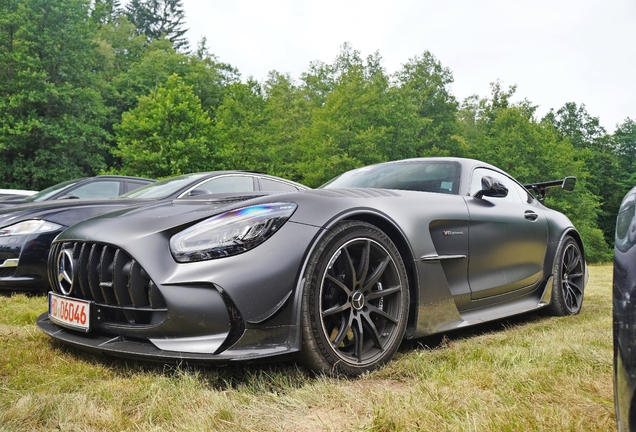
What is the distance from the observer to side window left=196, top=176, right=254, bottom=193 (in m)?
5.95

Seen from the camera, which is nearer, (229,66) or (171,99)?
(171,99)

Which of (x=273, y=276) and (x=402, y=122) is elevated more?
(x=402, y=122)

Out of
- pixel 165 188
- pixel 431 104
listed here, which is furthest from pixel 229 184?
pixel 431 104

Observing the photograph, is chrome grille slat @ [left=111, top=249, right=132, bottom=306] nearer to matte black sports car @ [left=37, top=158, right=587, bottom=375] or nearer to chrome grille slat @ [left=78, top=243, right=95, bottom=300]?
matte black sports car @ [left=37, top=158, right=587, bottom=375]

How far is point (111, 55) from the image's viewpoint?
40.9m

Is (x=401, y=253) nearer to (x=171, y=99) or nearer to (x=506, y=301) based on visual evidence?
(x=506, y=301)

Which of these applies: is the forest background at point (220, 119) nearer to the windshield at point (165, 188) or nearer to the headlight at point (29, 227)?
the windshield at point (165, 188)

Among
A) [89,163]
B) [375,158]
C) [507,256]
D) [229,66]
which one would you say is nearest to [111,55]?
[229,66]

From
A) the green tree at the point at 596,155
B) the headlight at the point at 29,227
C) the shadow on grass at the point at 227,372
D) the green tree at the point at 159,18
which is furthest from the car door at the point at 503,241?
the green tree at the point at 159,18

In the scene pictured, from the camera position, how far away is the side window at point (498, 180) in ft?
12.3

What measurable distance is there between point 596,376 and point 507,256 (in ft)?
→ 5.00

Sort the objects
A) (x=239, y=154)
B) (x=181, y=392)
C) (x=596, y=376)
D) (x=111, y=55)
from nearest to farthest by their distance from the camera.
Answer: (x=181, y=392) → (x=596, y=376) → (x=239, y=154) → (x=111, y=55)

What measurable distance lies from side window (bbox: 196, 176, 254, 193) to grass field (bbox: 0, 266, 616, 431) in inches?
128

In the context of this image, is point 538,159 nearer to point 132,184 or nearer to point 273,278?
point 132,184
